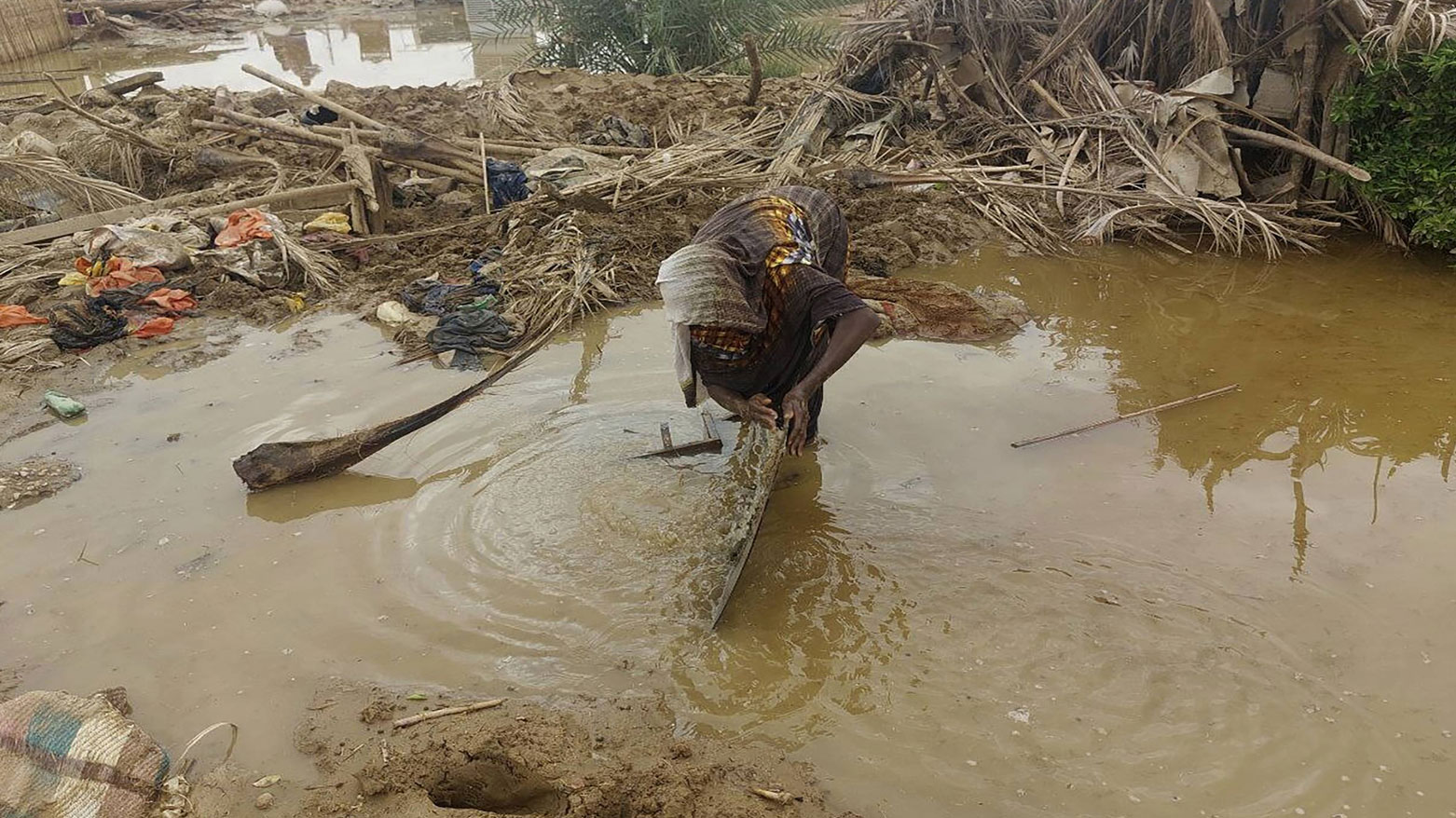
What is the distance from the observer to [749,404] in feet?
10.2

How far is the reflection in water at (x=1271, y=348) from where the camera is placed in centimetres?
395

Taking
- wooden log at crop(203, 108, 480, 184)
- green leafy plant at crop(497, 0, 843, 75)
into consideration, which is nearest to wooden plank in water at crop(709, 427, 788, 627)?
wooden log at crop(203, 108, 480, 184)

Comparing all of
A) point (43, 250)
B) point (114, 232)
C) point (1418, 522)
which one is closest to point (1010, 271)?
point (1418, 522)

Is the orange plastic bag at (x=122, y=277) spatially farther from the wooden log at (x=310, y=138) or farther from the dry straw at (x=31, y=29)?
the dry straw at (x=31, y=29)

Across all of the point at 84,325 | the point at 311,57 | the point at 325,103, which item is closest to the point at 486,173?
the point at 325,103

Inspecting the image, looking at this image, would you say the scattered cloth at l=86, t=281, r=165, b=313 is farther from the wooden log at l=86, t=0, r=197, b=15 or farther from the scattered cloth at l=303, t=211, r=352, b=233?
the wooden log at l=86, t=0, r=197, b=15

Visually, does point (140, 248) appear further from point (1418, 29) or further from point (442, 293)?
point (1418, 29)

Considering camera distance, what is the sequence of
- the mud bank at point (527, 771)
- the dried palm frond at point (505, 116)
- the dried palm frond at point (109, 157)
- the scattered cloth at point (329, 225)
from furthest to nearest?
1. the dried palm frond at point (505, 116)
2. the dried palm frond at point (109, 157)
3. the scattered cloth at point (329, 225)
4. the mud bank at point (527, 771)

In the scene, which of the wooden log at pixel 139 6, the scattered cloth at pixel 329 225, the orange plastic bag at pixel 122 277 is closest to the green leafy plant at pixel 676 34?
the scattered cloth at pixel 329 225

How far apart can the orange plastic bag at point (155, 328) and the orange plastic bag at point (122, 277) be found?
0.50 m

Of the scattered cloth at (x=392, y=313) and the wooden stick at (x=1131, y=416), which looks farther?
the scattered cloth at (x=392, y=313)

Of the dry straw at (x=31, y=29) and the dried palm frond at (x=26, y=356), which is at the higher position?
the dry straw at (x=31, y=29)

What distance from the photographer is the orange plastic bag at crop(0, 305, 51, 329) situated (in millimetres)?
5004

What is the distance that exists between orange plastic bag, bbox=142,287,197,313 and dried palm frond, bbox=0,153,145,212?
1.38 m
